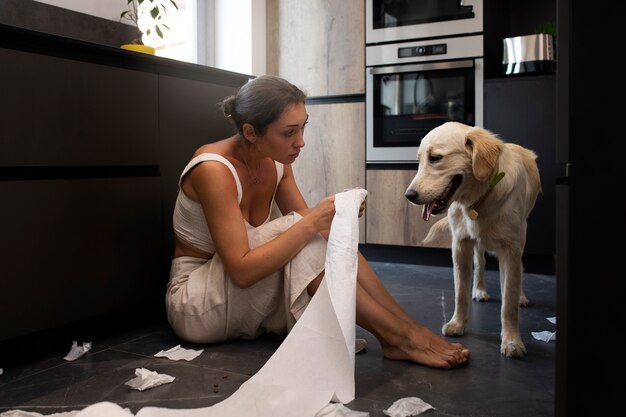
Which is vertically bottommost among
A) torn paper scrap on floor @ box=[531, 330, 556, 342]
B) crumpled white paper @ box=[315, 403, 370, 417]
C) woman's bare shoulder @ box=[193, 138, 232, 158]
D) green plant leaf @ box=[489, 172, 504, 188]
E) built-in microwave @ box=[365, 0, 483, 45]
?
torn paper scrap on floor @ box=[531, 330, 556, 342]

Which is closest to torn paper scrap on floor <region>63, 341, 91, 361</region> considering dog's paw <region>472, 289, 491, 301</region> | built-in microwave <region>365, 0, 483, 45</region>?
dog's paw <region>472, 289, 491, 301</region>

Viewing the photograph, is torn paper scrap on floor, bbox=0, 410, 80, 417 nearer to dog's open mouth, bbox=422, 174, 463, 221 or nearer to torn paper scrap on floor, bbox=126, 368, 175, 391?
torn paper scrap on floor, bbox=126, 368, 175, 391

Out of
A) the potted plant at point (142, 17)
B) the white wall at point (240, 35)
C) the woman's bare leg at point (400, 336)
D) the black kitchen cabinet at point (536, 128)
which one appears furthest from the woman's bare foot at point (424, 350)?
the white wall at point (240, 35)

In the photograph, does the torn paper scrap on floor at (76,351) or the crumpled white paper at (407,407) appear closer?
the crumpled white paper at (407,407)

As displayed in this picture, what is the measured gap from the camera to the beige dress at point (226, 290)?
197 centimetres

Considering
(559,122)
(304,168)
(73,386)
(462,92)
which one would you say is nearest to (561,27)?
(559,122)

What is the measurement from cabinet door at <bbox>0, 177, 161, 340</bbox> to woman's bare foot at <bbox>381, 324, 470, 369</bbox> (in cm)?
98

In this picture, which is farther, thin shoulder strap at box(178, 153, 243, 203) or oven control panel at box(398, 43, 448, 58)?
oven control panel at box(398, 43, 448, 58)

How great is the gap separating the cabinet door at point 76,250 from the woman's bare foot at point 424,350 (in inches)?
38.6

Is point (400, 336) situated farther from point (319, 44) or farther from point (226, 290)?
point (319, 44)

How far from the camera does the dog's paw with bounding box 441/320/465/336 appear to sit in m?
2.19

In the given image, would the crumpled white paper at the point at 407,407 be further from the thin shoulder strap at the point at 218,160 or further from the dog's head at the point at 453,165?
the thin shoulder strap at the point at 218,160

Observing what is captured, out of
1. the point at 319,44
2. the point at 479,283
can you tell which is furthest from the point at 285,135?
the point at 319,44

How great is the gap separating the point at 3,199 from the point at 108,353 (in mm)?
605
